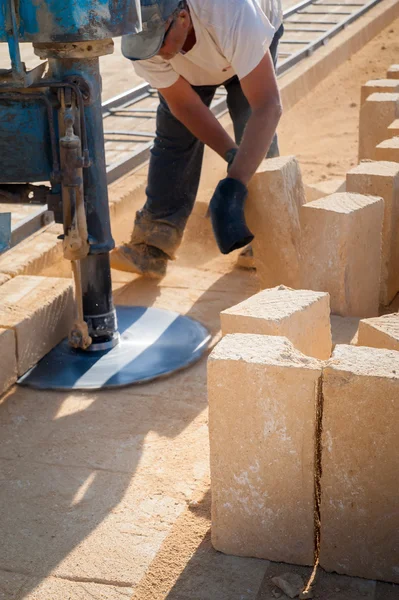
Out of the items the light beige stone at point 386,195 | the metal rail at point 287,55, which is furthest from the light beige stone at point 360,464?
the metal rail at point 287,55

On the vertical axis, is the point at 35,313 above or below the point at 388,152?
below

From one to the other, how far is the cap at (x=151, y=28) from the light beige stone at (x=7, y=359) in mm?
1461

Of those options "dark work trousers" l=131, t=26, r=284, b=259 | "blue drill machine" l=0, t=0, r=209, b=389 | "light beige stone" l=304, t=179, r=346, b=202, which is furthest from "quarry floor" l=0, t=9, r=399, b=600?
"light beige stone" l=304, t=179, r=346, b=202

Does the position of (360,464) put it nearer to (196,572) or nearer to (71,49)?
(196,572)

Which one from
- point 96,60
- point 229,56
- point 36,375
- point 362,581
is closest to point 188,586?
point 362,581

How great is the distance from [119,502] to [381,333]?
3.69ft

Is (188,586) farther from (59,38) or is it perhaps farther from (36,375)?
(59,38)

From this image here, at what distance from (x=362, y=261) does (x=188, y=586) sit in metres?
2.26

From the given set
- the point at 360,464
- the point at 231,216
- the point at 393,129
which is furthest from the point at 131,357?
the point at 393,129

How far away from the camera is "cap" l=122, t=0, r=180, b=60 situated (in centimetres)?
414

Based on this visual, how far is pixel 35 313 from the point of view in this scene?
4.35 m

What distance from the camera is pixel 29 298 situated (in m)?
4.50

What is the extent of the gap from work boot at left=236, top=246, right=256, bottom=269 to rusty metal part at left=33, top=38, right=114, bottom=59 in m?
2.07

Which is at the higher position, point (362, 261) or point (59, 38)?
point (59, 38)
